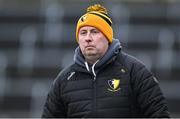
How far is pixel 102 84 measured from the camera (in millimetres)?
5406

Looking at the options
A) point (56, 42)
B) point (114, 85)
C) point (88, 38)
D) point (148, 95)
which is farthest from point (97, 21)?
point (56, 42)

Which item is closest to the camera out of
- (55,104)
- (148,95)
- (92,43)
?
(148,95)

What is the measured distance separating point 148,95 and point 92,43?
0.52 m

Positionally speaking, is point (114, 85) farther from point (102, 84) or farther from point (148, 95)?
point (148, 95)

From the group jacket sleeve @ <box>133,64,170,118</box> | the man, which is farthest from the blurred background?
jacket sleeve @ <box>133,64,170,118</box>

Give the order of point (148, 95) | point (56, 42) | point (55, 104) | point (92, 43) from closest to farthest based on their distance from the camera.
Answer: point (148, 95), point (92, 43), point (55, 104), point (56, 42)

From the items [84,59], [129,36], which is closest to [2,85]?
[129,36]

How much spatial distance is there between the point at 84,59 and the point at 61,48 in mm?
7756

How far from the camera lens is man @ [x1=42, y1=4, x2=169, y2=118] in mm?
5344

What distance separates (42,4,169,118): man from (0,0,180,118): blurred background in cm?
624

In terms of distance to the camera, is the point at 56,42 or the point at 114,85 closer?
the point at 114,85

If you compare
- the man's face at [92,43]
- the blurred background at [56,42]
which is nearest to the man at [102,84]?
the man's face at [92,43]

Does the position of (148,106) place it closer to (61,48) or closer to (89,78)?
(89,78)

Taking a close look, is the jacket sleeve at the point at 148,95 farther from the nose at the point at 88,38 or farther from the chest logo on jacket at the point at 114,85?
the nose at the point at 88,38
